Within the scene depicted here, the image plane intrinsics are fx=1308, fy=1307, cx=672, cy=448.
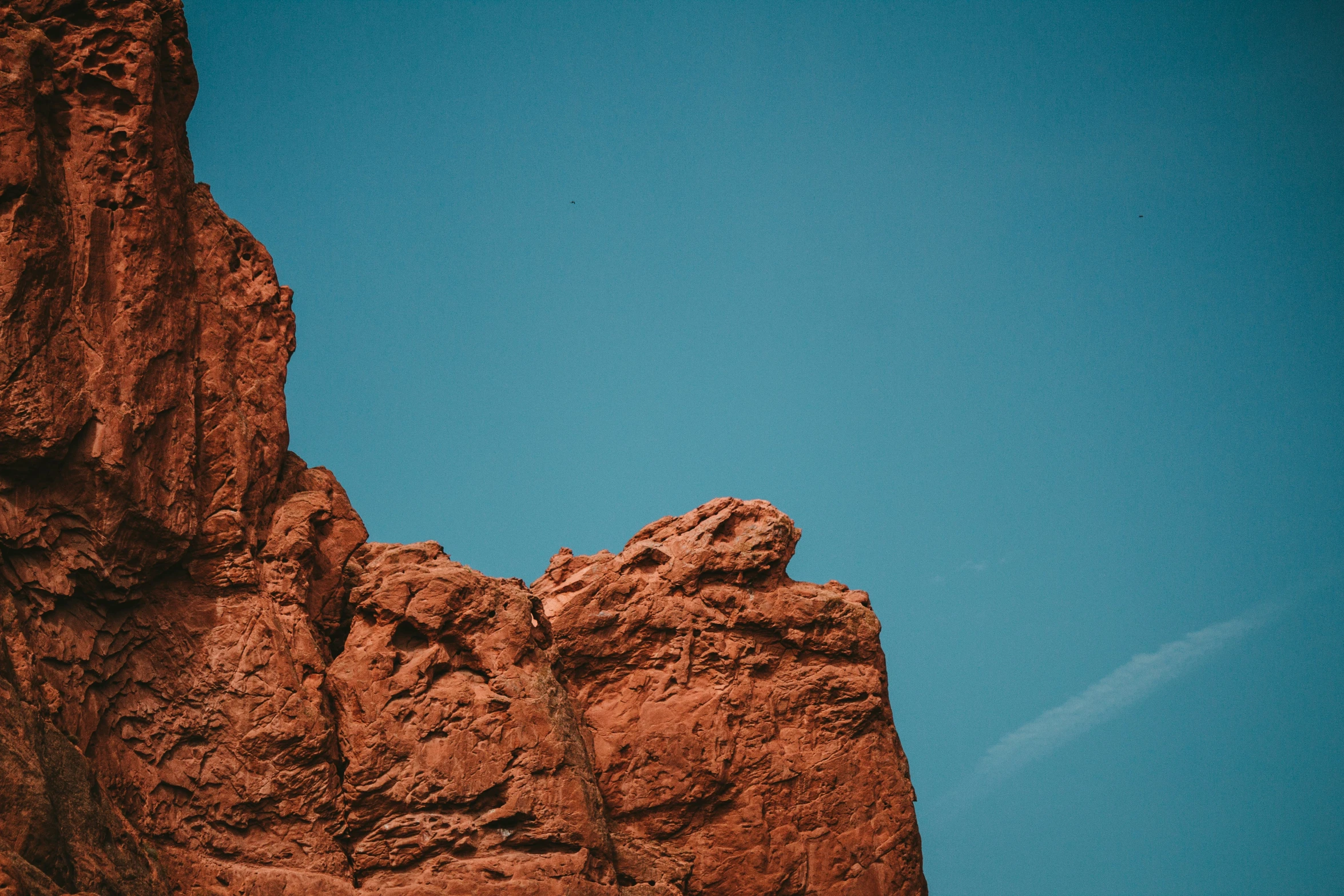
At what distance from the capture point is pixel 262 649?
65.1 feet

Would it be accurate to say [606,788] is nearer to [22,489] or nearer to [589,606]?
[589,606]

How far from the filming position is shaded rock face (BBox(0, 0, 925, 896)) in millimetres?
17734

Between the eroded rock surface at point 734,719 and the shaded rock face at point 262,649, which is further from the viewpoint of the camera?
the eroded rock surface at point 734,719

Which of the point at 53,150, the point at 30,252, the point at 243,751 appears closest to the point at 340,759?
the point at 243,751

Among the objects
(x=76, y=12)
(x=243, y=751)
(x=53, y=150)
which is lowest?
(x=243, y=751)

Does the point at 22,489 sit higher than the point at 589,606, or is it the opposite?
the point at 589,606

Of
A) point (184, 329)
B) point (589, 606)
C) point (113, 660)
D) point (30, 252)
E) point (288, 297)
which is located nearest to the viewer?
point (30, 252)

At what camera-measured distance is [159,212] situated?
19.9m

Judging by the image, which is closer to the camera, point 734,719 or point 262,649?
point 262,649

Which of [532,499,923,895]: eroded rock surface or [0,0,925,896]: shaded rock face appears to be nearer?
[0,0,925,896]: shaded rock face

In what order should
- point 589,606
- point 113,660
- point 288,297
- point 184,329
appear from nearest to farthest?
point 113,660 → point 184,329 → point 288,297 → point 589,606

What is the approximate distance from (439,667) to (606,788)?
403 cm

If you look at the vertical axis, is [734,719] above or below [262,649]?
above

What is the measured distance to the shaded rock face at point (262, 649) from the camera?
17.7m
